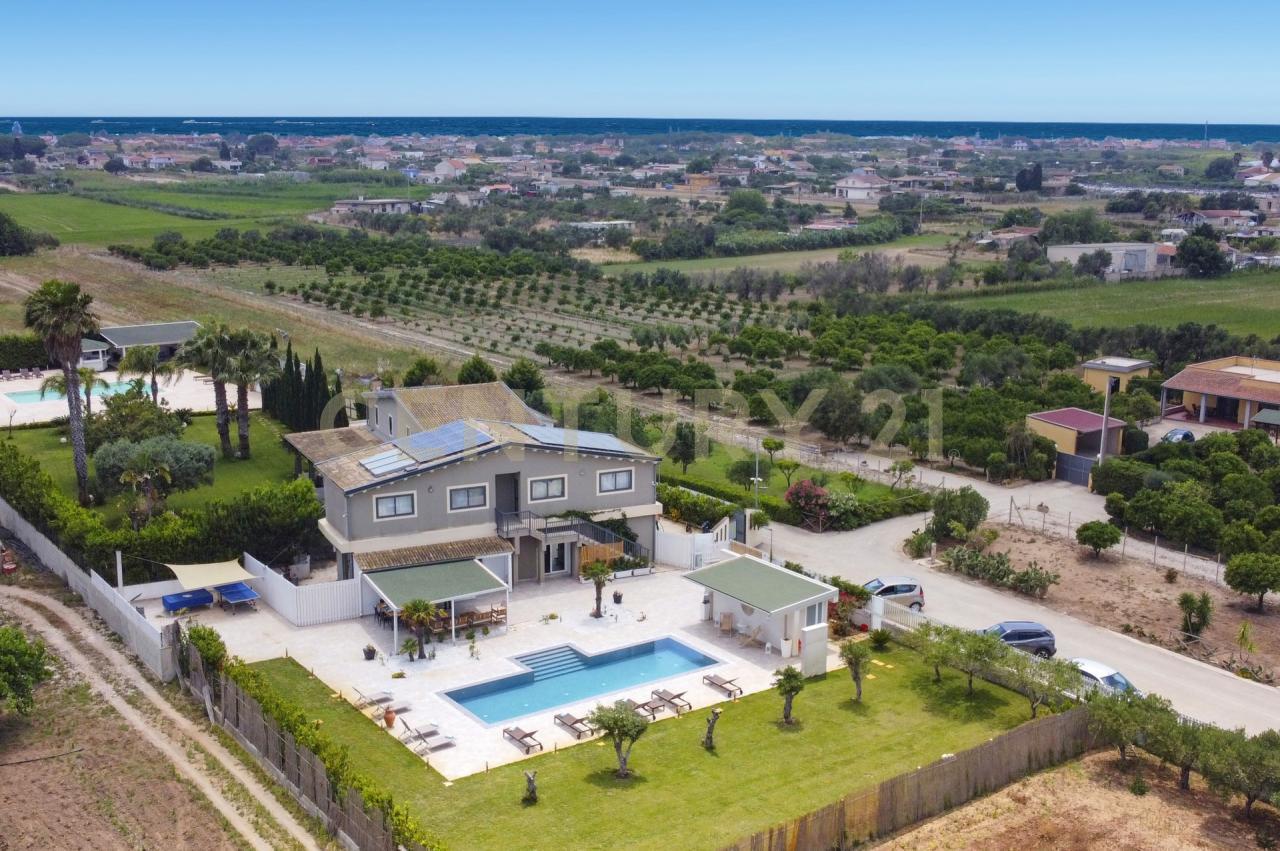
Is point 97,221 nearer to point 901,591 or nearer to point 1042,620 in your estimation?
point 901,591

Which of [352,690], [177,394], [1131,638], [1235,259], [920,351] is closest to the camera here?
[352,690]

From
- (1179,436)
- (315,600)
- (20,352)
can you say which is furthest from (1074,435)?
(20,352)

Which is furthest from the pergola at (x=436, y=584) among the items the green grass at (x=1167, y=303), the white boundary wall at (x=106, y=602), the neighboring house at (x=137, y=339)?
the green grass at (x=1167, y=303)

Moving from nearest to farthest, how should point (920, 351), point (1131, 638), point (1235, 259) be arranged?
point (1131, 638), point (920, 351), point (1235, 259)

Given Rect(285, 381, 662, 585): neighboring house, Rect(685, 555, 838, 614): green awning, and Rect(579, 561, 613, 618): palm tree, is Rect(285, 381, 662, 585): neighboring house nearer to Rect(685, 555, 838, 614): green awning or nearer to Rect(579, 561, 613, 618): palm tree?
Rect(579, 561, 613, 618): palm tree

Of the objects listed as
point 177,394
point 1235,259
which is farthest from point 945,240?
point 177,394

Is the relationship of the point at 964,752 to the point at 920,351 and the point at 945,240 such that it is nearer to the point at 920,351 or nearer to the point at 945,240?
the point at 920,351

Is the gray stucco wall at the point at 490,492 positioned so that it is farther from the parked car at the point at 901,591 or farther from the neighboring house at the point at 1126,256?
the neighboring house at the point at 1126,256
